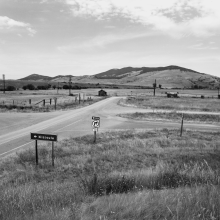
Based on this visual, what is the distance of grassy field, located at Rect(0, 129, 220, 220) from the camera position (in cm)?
354

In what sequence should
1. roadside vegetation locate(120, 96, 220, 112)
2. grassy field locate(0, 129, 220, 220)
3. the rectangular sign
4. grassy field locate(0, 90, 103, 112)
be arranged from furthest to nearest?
roadside vegetation locate(120, 96, 220, 112) → grassy field locate(0, 90, 103, 112) → the rectangular sign → grassy field locate(0, 129, 220, 220)

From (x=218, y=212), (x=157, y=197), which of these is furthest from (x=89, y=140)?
(x=218, y=212)

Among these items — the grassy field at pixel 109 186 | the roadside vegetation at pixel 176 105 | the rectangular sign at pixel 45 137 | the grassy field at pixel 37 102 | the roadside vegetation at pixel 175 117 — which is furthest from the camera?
the roadside vegetation at pixel 176 105

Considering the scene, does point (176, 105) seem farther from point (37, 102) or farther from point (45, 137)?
point (45, 137)

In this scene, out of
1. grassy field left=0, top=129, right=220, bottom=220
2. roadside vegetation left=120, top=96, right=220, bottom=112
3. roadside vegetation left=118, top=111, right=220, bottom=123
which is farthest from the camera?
roadside vegetation left=120, top=96, right=220, bottom=112

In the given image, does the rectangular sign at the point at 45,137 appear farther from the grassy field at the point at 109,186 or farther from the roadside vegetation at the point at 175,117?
the roadside vegetation at the point at 175,117

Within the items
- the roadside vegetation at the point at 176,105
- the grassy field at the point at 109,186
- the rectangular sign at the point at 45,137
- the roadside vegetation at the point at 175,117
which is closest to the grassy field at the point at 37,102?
the roadside vegetation at the point at 176,105

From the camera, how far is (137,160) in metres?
11.6

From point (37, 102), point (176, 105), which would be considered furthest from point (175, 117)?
point (37, 102)

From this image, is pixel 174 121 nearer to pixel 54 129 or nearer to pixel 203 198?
pixel 54 129

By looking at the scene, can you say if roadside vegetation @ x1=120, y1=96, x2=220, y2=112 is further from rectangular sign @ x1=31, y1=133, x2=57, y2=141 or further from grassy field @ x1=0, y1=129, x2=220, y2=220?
rectangular sign @ x1=31, y1=133, x2=57, y2=141

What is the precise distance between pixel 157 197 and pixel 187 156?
26.6ft

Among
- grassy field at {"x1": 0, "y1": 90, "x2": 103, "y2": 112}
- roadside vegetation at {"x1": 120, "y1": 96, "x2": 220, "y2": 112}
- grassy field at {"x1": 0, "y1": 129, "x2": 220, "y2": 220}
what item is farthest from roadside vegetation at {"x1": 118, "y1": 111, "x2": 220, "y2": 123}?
grassy field at {"x1": 0, "y1": 129, "x2": 220, "y2": 220}

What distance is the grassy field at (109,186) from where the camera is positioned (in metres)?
3.54
